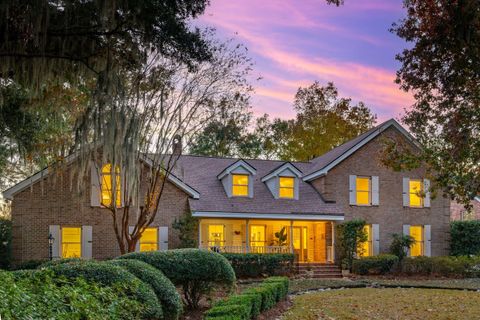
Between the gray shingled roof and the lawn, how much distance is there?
7070mm

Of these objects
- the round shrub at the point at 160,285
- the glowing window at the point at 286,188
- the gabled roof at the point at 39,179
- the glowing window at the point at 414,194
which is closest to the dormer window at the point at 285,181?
the glowing window at the point at 286,188

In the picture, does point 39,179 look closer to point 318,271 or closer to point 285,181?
point 285,181

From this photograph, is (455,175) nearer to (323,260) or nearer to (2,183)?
(323,260)

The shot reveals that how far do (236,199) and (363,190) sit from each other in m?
6.42

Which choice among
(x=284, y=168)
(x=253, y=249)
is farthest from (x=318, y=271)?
(x=284, y=168)

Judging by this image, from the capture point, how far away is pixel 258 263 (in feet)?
71.6

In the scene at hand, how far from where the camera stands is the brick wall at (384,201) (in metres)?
25.7

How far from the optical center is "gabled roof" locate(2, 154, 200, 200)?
20656 millimetres

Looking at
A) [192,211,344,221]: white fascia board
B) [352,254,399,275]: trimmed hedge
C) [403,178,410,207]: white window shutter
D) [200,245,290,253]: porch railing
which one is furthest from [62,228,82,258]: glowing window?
[403,178,410,207]: white window shutter

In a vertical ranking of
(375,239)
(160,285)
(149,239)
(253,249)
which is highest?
(160,285)

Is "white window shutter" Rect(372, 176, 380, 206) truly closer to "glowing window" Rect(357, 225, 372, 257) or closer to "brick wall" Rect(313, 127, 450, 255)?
"brick wall" Rect(313, 127, 450, 255)

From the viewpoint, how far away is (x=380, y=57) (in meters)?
16.5

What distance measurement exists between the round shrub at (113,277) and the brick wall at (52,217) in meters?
12.6

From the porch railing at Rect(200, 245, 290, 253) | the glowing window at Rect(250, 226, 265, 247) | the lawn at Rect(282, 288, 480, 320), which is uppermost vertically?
the glowing window at Rect(250, 226, 265, 247)
